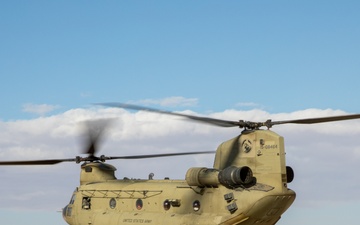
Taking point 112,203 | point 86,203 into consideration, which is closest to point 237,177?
point 112,203

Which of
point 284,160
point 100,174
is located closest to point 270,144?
point 284,160

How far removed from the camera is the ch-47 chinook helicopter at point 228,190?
843 inches

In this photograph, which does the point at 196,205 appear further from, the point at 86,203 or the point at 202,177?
the point at 86,203

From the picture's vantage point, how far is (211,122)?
21.5 metres

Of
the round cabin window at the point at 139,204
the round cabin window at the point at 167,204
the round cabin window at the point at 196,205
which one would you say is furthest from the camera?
the round cabin window at the point at 139,204

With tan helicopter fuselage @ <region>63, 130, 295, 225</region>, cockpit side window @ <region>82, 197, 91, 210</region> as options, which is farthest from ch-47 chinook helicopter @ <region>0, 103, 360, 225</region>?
cockpit side window @ <region>82, 197, 91, 210</region>

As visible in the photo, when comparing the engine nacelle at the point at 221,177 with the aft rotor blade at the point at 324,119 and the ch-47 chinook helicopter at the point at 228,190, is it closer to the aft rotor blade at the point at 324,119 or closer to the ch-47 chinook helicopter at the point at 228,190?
the ch-47 chinook helicopter at the point at 228,190

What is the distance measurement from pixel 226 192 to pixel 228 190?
11 cm

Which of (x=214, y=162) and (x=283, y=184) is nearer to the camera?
(x=283, y=184)

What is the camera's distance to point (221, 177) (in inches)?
861

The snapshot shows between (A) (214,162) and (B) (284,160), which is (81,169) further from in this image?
(B) (284,160)

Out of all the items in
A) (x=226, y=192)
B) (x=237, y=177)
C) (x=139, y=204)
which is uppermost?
(x=139, y=204)

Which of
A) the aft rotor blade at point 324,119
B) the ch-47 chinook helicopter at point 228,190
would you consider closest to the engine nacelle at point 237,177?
the ch-47 chinook helicopter at point 228,190

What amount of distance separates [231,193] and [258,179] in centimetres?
114
